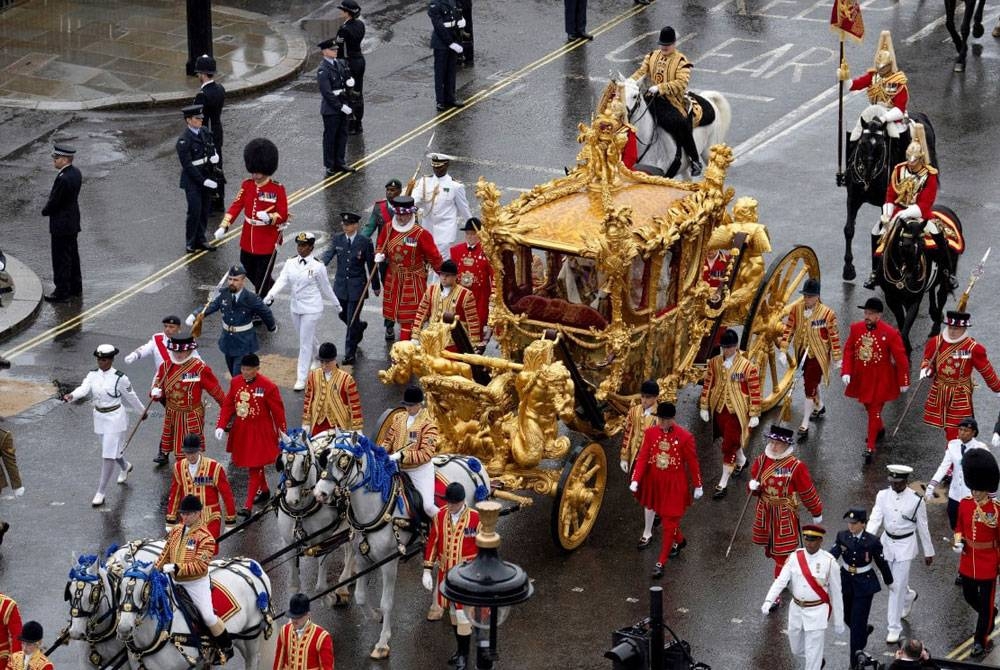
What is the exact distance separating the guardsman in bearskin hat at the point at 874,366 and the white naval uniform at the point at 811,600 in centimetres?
413

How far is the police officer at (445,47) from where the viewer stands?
31.3 metres

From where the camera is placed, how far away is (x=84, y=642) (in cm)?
1602

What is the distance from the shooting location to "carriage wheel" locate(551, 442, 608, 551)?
19.2 metres

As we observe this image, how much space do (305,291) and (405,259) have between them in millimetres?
1205

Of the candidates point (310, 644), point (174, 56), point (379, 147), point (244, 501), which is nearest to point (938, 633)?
point (310, 644)

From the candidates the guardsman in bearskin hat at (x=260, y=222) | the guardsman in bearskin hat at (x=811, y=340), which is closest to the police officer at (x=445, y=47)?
the guardsman in bearskin hat at (x=260, y=222)

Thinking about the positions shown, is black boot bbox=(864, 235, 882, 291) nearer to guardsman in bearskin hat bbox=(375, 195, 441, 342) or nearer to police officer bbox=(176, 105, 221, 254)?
guardsman in bearskin hat bbox=(375, 195, 441, 342)

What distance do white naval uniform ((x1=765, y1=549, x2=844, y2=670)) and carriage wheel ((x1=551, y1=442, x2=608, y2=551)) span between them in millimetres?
2516

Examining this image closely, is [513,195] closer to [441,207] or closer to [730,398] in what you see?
[441,207]

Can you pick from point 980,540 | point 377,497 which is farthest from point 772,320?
point 377,497

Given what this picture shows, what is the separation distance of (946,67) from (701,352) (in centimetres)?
1308

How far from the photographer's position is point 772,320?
22.1 metres

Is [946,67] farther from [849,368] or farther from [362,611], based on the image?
[362,611]

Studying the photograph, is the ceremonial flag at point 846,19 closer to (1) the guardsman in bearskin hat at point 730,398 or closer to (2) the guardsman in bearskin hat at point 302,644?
(1) the guardsman in bearskin hat at point 730,398
